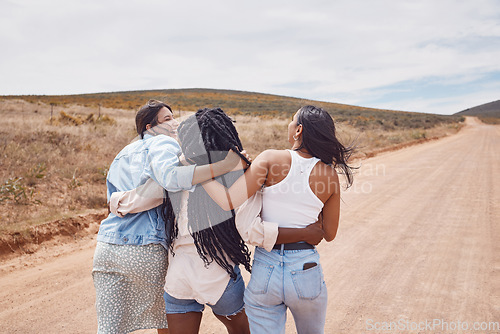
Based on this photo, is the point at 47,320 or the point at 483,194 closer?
the point at 47,320

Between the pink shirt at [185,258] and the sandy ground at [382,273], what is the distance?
162cm

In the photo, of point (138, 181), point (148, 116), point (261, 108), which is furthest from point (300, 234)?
point (261, 108)

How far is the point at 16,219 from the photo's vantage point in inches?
220

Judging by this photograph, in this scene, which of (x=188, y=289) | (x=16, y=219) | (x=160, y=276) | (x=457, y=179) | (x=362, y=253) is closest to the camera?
(x=188, y=289)

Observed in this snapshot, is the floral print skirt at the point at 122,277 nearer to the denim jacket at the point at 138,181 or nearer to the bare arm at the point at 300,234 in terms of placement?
the denim jacket at the point at 138,181

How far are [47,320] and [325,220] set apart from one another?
114 inches

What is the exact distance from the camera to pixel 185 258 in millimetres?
1901

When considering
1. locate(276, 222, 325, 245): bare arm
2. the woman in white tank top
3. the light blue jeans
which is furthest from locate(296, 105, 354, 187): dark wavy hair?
the light blue jeans

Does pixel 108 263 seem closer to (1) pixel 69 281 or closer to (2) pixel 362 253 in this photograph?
(1) pixel 69 281

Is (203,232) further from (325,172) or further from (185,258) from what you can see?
(325,172)

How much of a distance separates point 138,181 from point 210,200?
0.40 metres

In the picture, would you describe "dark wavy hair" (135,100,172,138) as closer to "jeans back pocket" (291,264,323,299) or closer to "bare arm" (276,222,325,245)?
"bare arm" (276,222,325,245)

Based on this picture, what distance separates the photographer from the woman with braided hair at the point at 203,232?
71.0 inches

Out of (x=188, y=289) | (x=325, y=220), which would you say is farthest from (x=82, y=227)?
(x=325, y=220)
